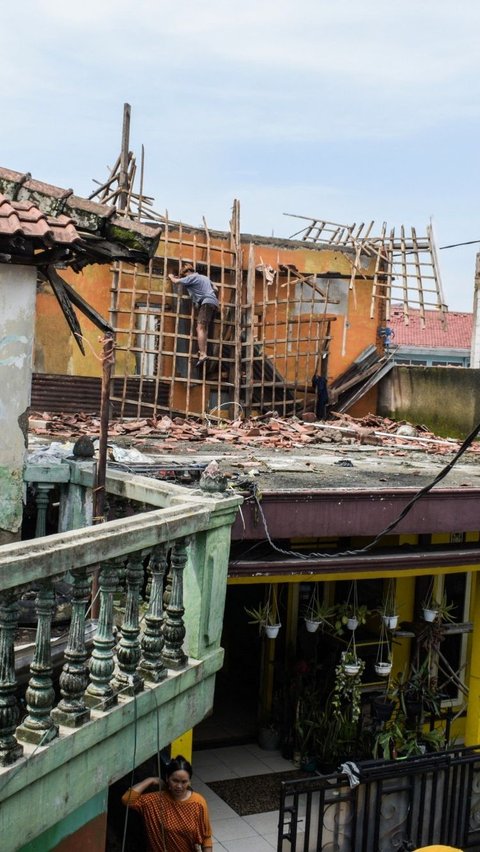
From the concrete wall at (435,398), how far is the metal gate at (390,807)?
28.0 ft

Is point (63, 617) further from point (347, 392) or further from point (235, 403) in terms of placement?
point (347, 392)

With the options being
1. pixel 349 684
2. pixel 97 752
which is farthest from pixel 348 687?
pixel 97 752

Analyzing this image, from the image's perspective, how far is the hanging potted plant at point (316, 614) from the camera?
10.2m

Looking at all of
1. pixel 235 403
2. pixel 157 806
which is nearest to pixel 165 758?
pixel 157 806

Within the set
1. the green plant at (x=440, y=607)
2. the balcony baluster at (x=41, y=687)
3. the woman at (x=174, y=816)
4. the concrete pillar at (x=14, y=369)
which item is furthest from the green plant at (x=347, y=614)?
the balcony baluster at (x=41, y=687)

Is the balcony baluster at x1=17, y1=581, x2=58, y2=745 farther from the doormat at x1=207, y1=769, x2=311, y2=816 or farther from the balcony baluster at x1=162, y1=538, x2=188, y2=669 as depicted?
the doormat at x1=207, y1=769, x2=311, y2=816

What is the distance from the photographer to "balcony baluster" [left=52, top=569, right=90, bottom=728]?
14.0ft

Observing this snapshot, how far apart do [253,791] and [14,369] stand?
617 cm

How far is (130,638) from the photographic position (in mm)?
4777

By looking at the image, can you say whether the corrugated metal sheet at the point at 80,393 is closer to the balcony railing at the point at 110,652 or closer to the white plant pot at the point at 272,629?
the white plant pot at the point at 272,629

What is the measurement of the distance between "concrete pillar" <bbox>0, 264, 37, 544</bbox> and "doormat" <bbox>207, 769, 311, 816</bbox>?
5.10 metres

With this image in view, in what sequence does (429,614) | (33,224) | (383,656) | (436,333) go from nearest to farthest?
(33,224) < (429,614) < (383,656) < (436,333)

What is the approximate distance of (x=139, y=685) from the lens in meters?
4.81

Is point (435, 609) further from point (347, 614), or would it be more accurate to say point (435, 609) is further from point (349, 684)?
point (349, 684)
